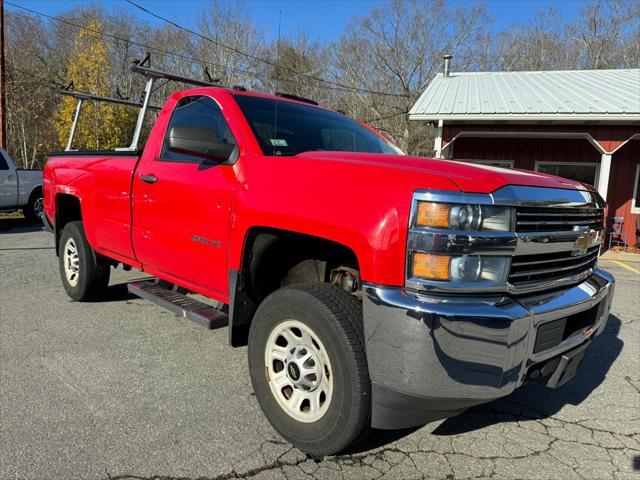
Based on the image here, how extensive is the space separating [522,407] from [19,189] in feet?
42.0

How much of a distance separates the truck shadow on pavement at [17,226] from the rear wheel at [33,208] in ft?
0.71

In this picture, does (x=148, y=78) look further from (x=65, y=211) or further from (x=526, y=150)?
(x=526, y=150)

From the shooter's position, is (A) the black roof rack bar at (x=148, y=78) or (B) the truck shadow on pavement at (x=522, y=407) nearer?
(B) the truck shadow on pavement at (x=522, y=407)

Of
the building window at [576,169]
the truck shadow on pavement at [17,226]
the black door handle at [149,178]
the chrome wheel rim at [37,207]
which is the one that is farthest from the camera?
the building window at [576,169]

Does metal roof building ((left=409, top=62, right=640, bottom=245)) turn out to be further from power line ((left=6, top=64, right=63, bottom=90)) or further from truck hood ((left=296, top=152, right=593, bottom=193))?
power line ((left=6, top=64, right=63, bottom=90))

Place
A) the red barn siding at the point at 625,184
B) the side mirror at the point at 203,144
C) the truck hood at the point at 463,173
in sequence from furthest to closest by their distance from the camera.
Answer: the red barn siding at the point at 625,184 → the side mirror at the point at 203,144 → the truck hood at the point at 463,173

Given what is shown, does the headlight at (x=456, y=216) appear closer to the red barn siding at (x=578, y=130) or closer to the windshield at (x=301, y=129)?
the windshield at (x=301, y=129)

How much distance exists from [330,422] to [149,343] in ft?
7.60

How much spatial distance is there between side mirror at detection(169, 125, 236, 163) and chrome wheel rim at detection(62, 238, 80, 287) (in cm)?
278

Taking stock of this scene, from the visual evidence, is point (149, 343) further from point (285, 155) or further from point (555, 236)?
point (555, 236)

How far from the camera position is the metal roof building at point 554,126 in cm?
1130

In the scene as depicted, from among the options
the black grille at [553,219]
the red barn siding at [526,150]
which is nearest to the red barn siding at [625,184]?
the red barn siding at [526,150]

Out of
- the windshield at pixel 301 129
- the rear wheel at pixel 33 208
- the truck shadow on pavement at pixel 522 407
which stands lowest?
the truck shadow on pavement at pixel 522 407

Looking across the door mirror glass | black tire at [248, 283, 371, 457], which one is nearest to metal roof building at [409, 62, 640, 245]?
the door mirror glass
